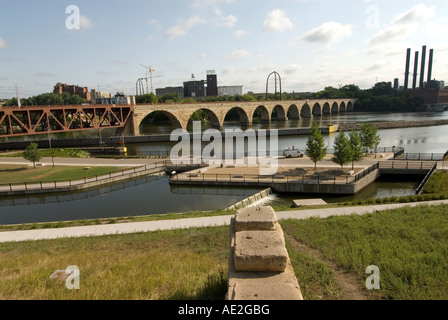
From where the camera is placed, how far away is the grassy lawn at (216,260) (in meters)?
6.36

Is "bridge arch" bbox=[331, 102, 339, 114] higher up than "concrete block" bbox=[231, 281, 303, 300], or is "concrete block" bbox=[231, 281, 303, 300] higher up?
"bridge arch" bbox=[331, 102, 339, 114]

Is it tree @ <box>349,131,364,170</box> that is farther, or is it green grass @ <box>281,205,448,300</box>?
tree @ <box>349,131,364,170</box>

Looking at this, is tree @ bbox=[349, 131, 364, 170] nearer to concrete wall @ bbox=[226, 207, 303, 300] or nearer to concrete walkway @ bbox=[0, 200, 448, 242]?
concrete walkway @ bbox=[0, 200, 448, 242]

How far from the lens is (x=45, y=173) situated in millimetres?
27750

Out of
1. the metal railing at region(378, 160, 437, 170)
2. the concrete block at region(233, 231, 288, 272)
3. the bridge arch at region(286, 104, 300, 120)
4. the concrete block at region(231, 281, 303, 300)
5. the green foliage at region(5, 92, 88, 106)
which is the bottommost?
the metal railing at region(378, 160, 437, 170)

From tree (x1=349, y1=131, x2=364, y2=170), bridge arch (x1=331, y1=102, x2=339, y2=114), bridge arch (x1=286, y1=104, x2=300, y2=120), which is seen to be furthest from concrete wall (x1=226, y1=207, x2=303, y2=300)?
bridge arch (x1=331, y1=102, x2=339, y2=114)

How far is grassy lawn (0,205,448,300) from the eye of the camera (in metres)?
6.36

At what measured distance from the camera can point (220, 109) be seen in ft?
235
